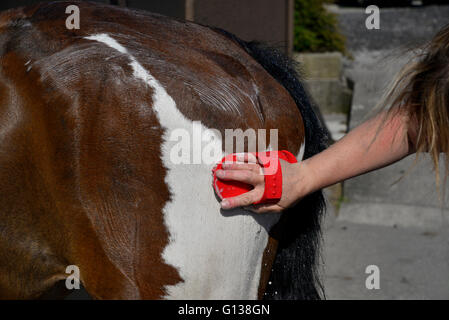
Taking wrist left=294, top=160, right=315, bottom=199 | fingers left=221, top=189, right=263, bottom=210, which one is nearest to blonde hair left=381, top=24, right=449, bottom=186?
wrist left=294, top=160, right=315, bottom=199

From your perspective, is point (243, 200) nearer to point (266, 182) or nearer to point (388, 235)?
point (266, 182)

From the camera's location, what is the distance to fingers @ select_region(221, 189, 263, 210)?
1312 millimetres

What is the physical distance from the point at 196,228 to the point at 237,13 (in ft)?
7.22

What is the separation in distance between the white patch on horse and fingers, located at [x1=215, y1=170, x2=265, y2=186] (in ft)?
0.15

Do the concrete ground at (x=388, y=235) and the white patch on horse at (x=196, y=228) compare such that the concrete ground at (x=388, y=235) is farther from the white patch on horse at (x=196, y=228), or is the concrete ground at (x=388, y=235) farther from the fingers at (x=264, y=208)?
the white patch on horse at (x=196, y=228)

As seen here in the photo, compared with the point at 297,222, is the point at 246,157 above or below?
above

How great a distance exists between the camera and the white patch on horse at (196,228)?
1321 mm

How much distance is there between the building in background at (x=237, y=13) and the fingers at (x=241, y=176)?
3.56 ft

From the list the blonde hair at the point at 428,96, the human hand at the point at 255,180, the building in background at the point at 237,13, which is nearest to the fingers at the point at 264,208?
the human hand at the point at 255,180

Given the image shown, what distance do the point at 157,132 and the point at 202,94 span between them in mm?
152

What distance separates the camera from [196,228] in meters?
1.33

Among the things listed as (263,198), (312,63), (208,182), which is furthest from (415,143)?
(312,63)

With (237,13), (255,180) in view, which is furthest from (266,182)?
(237,13)
